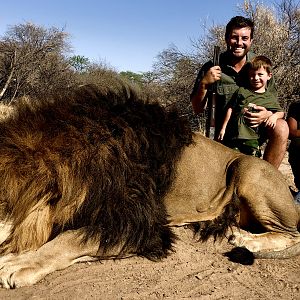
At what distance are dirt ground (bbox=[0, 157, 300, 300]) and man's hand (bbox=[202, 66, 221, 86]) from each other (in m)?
2.27

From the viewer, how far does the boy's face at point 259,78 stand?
5.27 meters

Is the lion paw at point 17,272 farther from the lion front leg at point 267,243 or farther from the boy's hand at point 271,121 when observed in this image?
the boy's hand at point 271,121

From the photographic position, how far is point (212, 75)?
5.40 meters

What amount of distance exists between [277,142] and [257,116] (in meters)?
0.37

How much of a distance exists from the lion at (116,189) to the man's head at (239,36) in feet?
5.92

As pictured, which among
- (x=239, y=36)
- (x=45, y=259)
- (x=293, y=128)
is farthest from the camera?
(x=239, y=36)

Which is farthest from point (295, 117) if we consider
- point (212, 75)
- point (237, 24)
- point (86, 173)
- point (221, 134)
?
point (86, 173)

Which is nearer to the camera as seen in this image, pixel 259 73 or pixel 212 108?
pixel 259 73

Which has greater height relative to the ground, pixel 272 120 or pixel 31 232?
pixel 272 120

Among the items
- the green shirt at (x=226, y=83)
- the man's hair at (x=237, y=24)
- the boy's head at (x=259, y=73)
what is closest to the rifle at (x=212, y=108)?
the green shirt at (x=226, y=83)

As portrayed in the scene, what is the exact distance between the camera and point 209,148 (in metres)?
4.37

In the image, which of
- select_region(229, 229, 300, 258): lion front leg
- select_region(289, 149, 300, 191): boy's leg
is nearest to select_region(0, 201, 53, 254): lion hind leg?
select_region(229, 229, 300, 258): lion front leg

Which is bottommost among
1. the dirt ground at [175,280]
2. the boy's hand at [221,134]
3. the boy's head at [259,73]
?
the dirt ground at [175,280]

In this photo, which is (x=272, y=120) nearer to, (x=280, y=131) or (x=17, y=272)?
(x=280, y=131)
